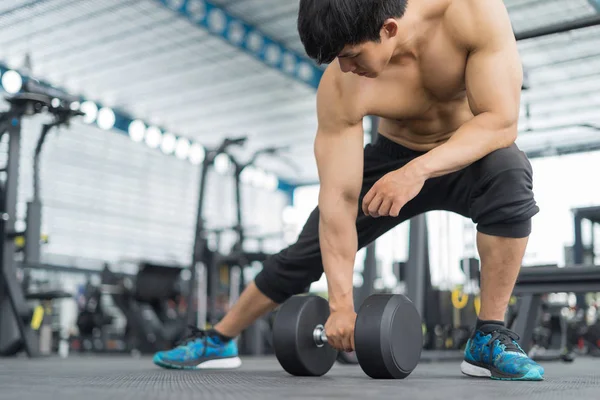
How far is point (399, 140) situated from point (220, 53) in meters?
8.49

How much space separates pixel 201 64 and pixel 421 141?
8.94 metres

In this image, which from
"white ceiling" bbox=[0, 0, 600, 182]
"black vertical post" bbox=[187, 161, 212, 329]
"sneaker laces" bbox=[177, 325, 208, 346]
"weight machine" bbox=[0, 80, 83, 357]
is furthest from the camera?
"white ceiling" bbox=[0, 0, 600, 182]

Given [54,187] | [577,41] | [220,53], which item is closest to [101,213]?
[54,187]

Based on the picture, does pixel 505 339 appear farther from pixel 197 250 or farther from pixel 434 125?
pixel 197 250

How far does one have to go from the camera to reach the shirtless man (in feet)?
4.33

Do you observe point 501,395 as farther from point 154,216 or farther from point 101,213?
point 154,216

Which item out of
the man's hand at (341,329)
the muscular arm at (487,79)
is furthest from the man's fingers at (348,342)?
the muscular arm at (487,79)

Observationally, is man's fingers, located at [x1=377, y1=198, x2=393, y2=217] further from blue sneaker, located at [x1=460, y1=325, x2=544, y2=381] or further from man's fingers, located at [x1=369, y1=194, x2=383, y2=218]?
blue sneaker, located at [x1=460, y1=325, x2=544, y2=381]

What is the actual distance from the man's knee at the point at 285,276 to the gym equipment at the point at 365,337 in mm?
137

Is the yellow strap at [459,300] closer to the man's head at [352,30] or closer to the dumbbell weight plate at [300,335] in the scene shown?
the dumbbell weight plate at [300,335]

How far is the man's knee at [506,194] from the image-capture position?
1.42m

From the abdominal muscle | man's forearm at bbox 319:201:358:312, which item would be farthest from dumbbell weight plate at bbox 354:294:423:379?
the abdominal muscle

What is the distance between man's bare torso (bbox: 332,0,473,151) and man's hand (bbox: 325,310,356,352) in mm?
456

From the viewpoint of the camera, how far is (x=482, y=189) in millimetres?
1470
